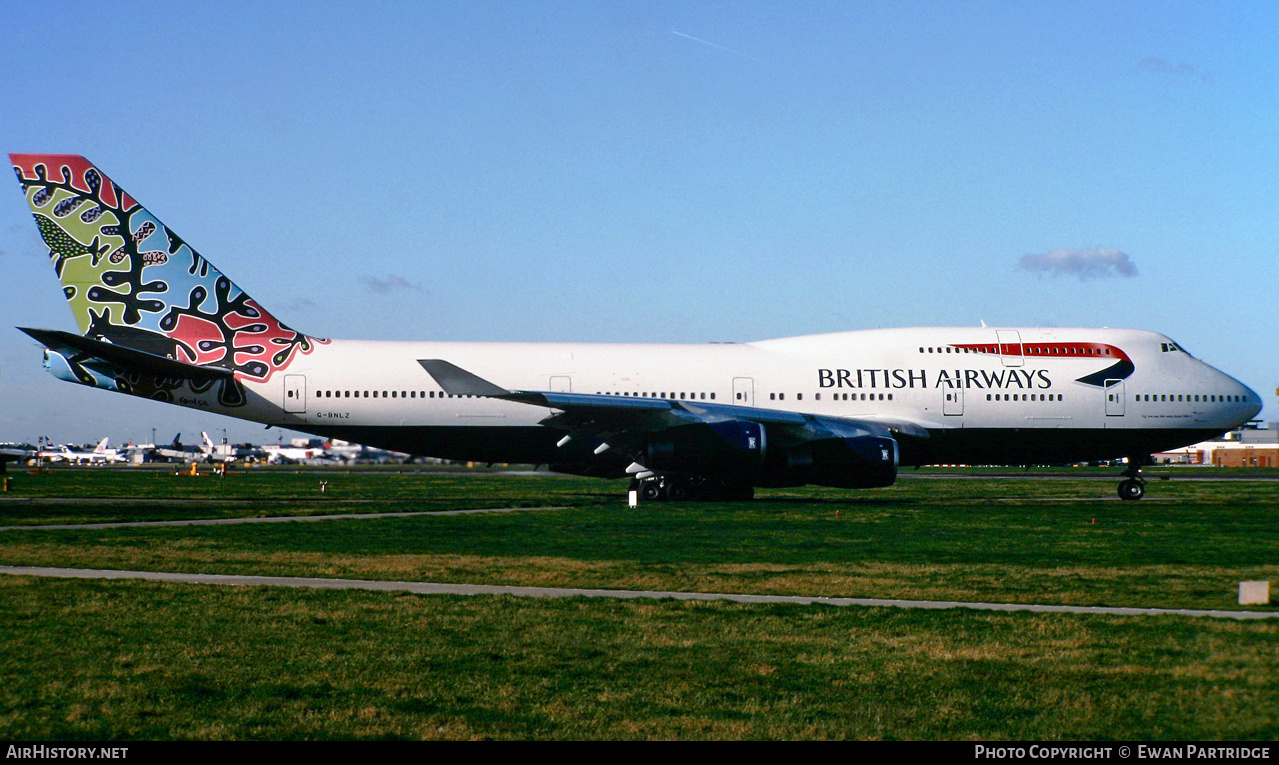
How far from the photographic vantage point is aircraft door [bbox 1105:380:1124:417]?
38.1 meters

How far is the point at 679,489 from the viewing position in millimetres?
36375

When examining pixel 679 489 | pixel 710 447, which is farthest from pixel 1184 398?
pixel 679 489

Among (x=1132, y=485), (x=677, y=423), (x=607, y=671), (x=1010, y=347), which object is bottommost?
(x=607, y=671)

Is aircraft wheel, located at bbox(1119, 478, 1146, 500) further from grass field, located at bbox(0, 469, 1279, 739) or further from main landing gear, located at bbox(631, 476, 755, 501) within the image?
grass field, located at bbox(0, 469, 1279, 739)

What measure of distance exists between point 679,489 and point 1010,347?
486 inches

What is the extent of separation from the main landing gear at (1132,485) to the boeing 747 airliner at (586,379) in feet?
0.25

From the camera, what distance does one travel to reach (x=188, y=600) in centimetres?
1452

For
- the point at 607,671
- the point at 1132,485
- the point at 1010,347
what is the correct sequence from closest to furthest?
the point at 607,671
the point at 1010,347
the point at 1132,485

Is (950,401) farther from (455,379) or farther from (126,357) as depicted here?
(126,357)

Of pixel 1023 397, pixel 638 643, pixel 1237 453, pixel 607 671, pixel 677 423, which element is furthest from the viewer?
pixel 1237 453

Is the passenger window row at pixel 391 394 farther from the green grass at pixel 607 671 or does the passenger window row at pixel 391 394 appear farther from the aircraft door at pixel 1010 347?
the green grass at pixel 607 671

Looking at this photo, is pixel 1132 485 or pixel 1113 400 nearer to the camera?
pixel 1113 400

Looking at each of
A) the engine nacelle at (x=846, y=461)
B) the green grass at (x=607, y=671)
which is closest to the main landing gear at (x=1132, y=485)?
the engine nacelle at (x=846, y=461)

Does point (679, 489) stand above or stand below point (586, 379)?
below
